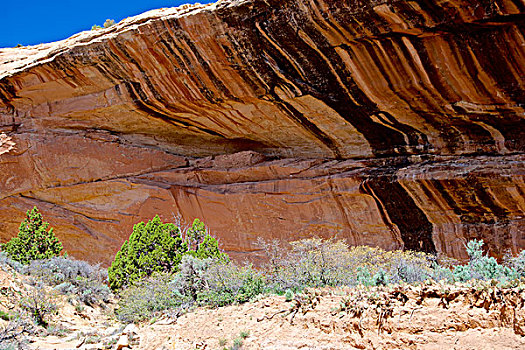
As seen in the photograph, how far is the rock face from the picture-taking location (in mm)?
8641

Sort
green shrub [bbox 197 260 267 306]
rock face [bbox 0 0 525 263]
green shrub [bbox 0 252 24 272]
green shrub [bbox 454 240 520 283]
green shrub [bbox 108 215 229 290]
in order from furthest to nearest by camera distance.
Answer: green shrub [bbox 0 252 24 272]
green shrub [bbox 108 215 229 290]
rock face [bbox 0 0 525 263]
green shrub [bbox 197 260 267 306]
green shrub [bbox 454 240 520 283]

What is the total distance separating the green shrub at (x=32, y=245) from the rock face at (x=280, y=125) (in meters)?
2.36

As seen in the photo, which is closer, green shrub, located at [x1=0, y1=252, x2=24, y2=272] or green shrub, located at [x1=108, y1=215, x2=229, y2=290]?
green shrub, located at [x1=108, y1=215, x2=229, y2=290]

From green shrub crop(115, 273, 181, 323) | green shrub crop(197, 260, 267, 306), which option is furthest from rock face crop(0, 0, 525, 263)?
green shrub crop(197, 260, 267, 306)

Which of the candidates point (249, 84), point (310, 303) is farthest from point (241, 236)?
point (310, 303)

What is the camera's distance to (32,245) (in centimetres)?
1184

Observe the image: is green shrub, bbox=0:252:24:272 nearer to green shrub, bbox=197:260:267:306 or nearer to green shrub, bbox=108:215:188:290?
green shrub, bbox=108:215:188:290

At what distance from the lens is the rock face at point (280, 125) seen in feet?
28.3

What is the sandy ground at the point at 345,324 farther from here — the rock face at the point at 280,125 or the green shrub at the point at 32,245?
the rock face at the point at 280,125

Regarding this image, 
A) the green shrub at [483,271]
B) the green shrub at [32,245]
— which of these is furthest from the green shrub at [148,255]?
the green shrub at [483,271]

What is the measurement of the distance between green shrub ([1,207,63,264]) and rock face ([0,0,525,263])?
236 centimetres

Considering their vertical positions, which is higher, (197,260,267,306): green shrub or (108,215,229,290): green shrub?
(108,215,229,290): green shrub

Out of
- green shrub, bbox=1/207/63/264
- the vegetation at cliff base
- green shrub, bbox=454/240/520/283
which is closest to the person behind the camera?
green shrub, bbox=454/240/520/283

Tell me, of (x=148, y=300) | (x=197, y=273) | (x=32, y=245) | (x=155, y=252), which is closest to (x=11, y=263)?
(x=32, y=245)
